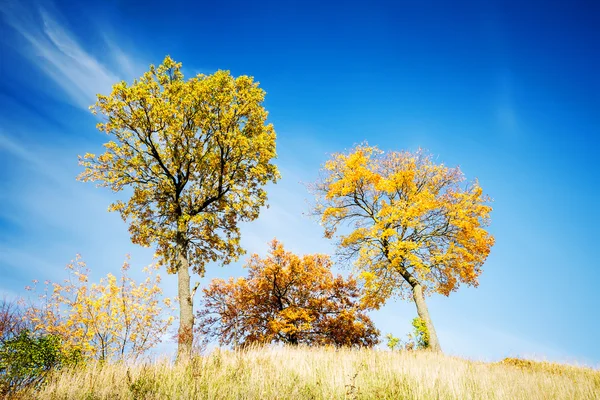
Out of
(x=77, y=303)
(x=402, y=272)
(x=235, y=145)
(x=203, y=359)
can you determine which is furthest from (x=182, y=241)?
(x=402, y=272)

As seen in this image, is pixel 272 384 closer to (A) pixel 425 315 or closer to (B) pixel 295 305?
(A) pixel 425 315

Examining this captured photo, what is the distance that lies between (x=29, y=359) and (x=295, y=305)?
67.4ft

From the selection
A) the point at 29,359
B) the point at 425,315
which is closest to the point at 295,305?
the point at 425,315

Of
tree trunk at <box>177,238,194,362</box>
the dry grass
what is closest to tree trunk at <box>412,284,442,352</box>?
the dry grass

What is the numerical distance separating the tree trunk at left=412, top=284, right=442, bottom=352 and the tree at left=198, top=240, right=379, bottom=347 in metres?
9.86

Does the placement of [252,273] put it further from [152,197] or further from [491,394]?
[491,394]

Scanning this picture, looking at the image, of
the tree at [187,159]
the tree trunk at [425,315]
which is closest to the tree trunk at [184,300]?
the tree at [187,159]

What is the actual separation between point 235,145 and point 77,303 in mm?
15395

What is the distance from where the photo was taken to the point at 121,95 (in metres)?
13.4

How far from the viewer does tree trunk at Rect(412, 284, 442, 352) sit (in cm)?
1540

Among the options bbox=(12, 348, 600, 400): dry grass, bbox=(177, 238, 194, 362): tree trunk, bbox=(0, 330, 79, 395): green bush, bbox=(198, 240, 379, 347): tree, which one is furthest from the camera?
bbox=(198, 240, 379, 347): tree

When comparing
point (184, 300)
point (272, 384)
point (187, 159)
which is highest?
point (187, 159)

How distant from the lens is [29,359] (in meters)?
7.13

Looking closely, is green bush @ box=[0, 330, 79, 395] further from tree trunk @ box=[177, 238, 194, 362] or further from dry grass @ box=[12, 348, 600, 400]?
tree trunk @ box=[177, 238, 194, 362]
